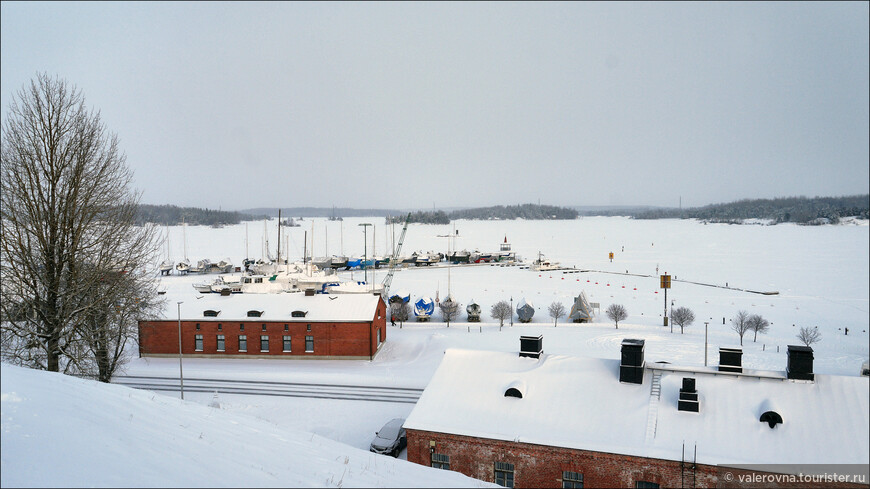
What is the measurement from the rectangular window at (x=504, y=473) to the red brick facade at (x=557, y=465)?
13 centimetres

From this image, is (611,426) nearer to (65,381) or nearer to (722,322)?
(65,381)

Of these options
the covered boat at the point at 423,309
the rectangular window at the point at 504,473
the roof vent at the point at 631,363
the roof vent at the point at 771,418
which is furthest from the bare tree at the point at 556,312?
the roof vent at the point at 771,418

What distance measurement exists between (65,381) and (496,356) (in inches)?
552

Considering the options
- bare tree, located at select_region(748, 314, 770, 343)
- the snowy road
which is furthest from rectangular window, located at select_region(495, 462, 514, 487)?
bare tree, located at select_region(748, 314, 770, 343)

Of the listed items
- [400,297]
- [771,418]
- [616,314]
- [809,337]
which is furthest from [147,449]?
[400,297]

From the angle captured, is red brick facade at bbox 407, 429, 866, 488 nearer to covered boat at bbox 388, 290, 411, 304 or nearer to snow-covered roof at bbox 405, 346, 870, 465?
snow-covered roof at bbox 405, 346, 870, 465

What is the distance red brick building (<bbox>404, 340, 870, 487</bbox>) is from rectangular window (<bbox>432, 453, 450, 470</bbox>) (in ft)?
0.11

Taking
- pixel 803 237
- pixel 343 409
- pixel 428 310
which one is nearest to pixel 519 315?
pixel 428 310

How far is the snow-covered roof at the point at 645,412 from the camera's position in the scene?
48.6 ft

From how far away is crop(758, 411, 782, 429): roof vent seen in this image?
50.1 feet

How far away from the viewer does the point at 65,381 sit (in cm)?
962

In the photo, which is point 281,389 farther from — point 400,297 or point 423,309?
point 400,297

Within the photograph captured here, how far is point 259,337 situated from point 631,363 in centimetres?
2430

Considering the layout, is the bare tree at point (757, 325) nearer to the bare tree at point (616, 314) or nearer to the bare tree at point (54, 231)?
the bare tree at point (616, 314)
